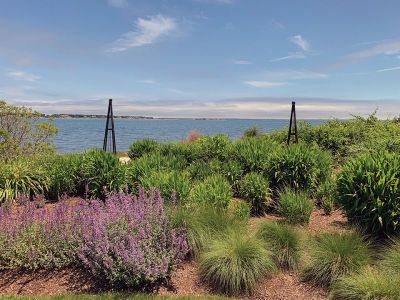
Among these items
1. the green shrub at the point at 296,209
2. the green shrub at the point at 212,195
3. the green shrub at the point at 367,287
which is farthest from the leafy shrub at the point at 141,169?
the green shrub at the point at 367,287

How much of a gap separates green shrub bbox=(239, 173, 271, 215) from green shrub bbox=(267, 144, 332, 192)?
18.0 inches

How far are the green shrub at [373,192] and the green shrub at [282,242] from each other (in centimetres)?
133

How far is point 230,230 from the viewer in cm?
603

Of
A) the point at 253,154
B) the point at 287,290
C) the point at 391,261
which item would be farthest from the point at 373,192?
the point at 253,154

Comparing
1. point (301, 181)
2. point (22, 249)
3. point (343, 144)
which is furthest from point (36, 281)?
point (343, 144)

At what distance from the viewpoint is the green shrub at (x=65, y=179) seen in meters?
9.47

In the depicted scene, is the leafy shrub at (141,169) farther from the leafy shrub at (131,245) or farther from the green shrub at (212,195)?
the leafy shrub at (131,245)

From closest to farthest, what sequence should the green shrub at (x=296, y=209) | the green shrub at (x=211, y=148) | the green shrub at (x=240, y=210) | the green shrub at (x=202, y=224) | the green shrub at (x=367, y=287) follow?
the green shrub at (x=367, y=287) < the green shrub at (x=202, y=224) < the green shrub at (x=240, y=210) < the green shrub at (x=296, y=209) < the green shrub at (x=211, y=148)

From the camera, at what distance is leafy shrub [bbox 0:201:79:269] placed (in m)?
5.56

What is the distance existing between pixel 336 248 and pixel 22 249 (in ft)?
15.6

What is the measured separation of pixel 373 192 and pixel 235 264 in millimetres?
2903

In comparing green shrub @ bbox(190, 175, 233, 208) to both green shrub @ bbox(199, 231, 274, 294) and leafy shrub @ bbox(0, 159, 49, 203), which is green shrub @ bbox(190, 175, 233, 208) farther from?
leafy shrub @ bbox(0, 159, 49, 203)

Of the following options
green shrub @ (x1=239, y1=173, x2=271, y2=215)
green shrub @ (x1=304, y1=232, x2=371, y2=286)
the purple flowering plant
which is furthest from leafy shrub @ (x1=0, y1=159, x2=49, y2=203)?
green shrub @ (x1=304, y1=232, x2=371, y2=286)

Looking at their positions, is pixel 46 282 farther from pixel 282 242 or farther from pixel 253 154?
pixel 253 154
